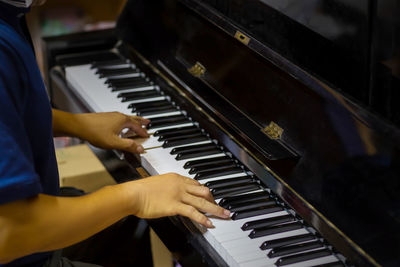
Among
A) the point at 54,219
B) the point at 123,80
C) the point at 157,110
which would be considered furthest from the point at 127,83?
the point at 54,219

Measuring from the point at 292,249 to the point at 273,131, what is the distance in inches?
16.1

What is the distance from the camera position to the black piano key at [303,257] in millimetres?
1319

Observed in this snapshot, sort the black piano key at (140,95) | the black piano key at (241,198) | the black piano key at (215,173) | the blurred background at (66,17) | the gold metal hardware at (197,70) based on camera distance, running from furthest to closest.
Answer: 1. the blurred background at (66,17)
2. the black piano key at (140,95)
3. the gold metal hardware at (197,70)
4. the black piano key at (215,173)
5. the black piano key at (241,198)

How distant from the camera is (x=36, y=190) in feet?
3.64

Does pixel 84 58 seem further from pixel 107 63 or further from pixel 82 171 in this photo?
pixel 82 171

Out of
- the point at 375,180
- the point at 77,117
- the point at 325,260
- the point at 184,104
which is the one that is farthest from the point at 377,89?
the point at 77,117

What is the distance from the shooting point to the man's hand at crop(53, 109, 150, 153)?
1.85 metres

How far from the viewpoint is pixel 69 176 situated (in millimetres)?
2318

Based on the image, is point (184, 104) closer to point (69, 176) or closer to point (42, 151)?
point (69, 176)

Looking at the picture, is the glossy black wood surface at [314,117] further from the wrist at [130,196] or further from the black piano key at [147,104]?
the wrist at [130,196]

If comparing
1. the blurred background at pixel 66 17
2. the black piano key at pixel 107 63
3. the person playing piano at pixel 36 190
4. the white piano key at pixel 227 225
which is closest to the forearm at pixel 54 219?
the person playing piano at pixel 36 190

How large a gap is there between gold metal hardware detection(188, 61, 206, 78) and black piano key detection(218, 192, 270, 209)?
59 centimetres

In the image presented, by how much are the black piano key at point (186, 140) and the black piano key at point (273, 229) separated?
491mm

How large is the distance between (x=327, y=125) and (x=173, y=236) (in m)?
0.50
